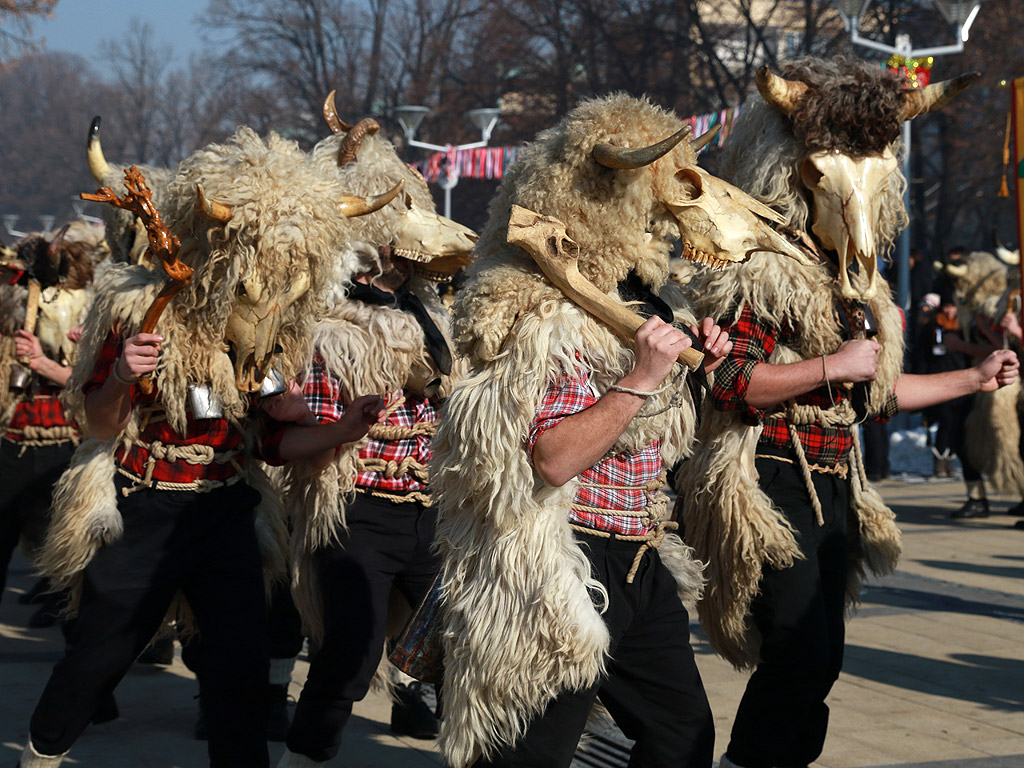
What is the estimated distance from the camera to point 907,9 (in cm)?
2242

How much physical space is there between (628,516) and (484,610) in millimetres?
418

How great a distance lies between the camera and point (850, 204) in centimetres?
374

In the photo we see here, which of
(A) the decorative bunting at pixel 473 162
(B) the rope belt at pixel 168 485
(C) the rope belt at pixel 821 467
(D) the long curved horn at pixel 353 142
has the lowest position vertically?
(B) the rope belt at pixel 168 485

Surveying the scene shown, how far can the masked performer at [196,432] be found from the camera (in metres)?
3.35

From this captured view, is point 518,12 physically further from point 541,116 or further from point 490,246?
point 490,246

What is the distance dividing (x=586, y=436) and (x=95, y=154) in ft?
7.44

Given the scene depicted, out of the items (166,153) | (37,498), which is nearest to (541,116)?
(37,498)

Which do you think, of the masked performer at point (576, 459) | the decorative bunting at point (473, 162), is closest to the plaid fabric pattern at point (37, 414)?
the masked performer at point (576, 459)

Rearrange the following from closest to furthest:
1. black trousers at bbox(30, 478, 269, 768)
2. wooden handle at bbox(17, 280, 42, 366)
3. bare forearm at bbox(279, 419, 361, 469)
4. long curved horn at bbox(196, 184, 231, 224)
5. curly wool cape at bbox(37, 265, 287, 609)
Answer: long curved horn at bbox(196, 184, 231, 224), black trousers at bbox(30, 478, 269, 768), curly wool cape at bbox(37, 265, 287, 609), bare forearm at bbox(279, 419, 361, 469), wooden handle at bbox(17, 280, 42, 366)

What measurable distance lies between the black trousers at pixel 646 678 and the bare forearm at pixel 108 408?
1.43 m

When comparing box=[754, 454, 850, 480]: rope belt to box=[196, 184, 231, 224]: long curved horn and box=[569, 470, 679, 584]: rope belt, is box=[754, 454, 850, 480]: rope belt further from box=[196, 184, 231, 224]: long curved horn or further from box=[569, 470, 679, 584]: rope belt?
box=[196, 184, 231, 224]: long curved horn

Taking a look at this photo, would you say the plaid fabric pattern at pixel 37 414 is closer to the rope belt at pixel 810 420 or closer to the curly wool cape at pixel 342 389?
the curly wool cape at pixel 342 389

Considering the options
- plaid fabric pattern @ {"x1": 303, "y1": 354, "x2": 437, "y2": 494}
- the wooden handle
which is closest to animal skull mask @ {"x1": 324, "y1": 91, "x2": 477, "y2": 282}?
plaid fabric pattern @ {"x1": 303, "y1": 354, "x2": 437, "y2": 494}

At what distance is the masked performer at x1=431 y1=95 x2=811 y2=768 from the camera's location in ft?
8.59
